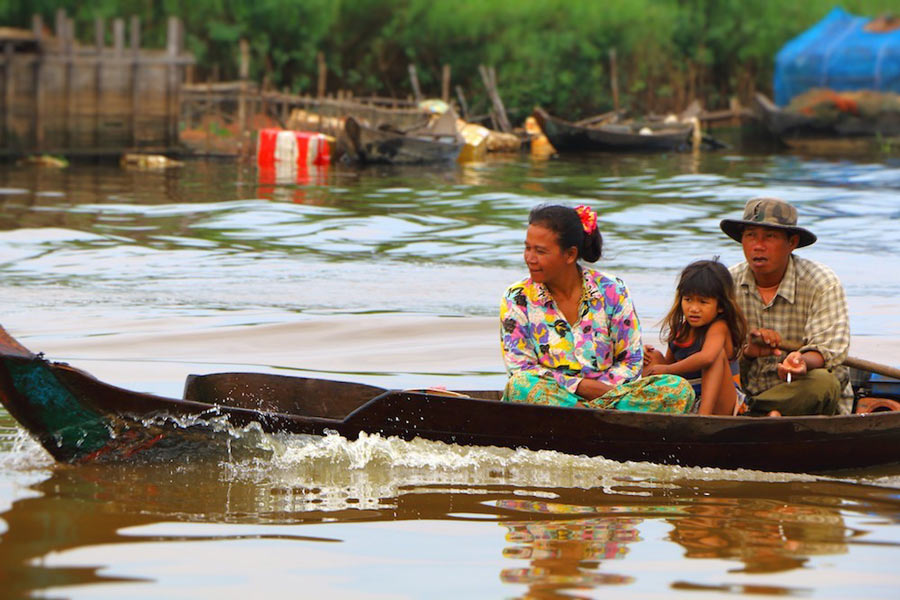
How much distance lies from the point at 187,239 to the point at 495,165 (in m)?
12.3

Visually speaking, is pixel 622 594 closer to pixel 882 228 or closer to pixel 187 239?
pixel 187 239

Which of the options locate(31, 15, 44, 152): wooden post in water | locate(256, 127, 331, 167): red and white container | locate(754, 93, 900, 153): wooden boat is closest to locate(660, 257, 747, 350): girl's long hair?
locate(31, 15, 44, 152): wooden post in water

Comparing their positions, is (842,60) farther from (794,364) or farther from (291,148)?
(794,364)

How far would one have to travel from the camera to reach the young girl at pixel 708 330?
5.34 meters

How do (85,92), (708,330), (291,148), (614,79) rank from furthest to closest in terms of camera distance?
(614,79) < (291,148) < (85,92) < (708,330)

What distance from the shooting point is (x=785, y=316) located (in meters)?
5.69

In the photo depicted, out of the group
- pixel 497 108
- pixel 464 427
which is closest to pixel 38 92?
pixel 497 108

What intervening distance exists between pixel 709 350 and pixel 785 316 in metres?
0.54

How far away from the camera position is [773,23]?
38344 millimetres

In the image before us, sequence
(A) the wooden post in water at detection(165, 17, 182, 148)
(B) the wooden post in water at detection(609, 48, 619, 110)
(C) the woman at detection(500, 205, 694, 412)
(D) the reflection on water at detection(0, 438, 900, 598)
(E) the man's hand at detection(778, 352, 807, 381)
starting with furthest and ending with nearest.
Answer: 1. (B) the wooden post in water at detection(609, 48, 619, 110)
2. (A) the wooden post in water at detection(165, 17, 182, 148)
3. (E) the man's hand at detection(778, 352, 807, 381)
4. (C) the woman at detection(500, 205, 694, 412)
5. (D) the reflection on water at detection(0, 438, 900, 598)

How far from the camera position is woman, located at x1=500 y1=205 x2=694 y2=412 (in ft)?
17.3

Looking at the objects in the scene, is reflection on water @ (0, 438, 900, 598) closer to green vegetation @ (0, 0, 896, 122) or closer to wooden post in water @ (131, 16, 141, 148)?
wooden post in water @ (131, 16, 141, 148)

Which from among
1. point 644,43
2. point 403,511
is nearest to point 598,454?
point 403,511

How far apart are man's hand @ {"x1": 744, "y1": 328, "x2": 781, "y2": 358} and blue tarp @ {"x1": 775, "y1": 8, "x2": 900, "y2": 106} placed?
1088 inches
